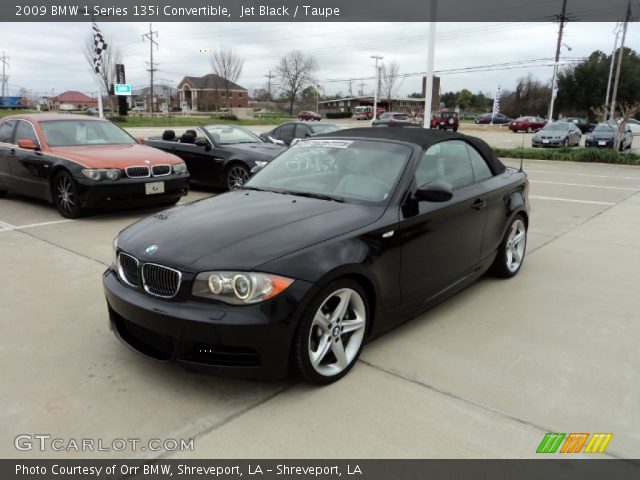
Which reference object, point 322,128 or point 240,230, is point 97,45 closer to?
point 322,128

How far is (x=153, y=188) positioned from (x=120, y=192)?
1.60ft

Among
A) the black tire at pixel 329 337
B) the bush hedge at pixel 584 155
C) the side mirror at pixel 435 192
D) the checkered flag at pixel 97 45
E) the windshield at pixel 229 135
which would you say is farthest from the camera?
the checkered flag at pixel 97 45

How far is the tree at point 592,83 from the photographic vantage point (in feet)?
194

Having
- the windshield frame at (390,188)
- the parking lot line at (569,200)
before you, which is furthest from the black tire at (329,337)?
the parking lot line at (569,200)

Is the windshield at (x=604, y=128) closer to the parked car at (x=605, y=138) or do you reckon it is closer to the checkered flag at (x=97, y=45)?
the parked car at (x=605, y=138)

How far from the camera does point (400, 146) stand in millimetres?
3920

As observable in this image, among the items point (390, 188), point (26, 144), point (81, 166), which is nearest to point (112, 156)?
point (81, 166)

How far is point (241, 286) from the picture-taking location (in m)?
2.70

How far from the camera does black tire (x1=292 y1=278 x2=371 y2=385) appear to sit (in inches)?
110

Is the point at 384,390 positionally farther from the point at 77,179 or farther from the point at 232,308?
the point at 77,179

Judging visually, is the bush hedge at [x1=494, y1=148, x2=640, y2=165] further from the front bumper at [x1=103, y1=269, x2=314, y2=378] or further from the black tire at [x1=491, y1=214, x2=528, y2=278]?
the front bumper at [x1=103, y1=269, x2=314, y2=378]
